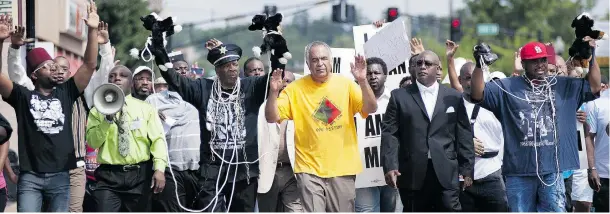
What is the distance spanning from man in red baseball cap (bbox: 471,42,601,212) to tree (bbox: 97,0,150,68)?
27.3 m

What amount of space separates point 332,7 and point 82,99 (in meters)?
25.5

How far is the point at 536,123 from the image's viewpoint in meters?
10.7

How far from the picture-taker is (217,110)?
10562 millimetres

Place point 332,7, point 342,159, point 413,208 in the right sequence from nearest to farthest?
point 342,159 < point 413,208 < point 332,7

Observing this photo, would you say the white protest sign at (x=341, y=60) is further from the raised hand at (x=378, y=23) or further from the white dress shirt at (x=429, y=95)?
the white dress shirt at (x=429, y=95)

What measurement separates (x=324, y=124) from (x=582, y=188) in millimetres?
3998

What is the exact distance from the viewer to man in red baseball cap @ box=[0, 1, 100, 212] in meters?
10.3

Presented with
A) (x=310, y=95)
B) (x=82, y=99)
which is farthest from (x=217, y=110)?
(x=82, y=99)

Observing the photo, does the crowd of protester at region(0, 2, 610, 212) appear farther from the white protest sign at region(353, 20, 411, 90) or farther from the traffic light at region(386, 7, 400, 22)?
the traffic light at region(386, 7, 400, 22)

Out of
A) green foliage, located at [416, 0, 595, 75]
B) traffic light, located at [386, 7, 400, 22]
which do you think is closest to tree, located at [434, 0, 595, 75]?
green foliage, located at [416, 0, 595, 75]

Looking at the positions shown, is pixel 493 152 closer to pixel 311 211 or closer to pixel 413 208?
pixel 413 208

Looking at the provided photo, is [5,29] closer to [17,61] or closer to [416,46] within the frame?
[17,61]

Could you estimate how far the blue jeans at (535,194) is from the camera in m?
10.8

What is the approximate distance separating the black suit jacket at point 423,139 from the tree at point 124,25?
26825mm
